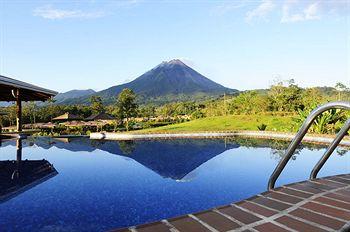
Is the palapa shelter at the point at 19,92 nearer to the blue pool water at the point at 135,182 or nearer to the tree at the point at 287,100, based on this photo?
the blue pool water at the point at 135,182

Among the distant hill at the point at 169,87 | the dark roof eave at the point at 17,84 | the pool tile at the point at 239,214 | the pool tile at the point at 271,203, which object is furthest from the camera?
the distant hill at the point at 169,87

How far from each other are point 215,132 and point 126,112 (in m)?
13.8

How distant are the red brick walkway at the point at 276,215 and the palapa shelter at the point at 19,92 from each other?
11004mm

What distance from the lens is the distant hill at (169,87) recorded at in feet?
373

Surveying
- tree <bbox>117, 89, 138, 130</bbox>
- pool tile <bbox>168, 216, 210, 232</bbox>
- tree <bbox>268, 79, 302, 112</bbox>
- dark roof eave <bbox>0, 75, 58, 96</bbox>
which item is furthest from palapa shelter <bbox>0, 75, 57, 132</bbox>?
tree <bbox>268, 79, 302, 112</bbox>

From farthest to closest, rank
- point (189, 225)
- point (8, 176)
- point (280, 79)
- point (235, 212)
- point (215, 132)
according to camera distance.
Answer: point (280, 79)
point (215, 132)
point (8, 176)
point (235, 212)
point (189, 225)

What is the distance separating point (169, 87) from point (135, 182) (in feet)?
384

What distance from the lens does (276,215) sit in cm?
201

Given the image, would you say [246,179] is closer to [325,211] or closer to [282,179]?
[282,179]

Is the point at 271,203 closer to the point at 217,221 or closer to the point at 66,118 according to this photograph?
the point at 217,221

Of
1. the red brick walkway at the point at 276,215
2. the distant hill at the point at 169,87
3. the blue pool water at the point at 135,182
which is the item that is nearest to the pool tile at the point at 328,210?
the red brick walkway at the point at 276,215

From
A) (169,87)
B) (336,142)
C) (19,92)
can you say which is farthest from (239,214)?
(169,87)

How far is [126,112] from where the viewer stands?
3338cm

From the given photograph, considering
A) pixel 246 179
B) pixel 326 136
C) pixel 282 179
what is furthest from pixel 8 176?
pixel 326 136
